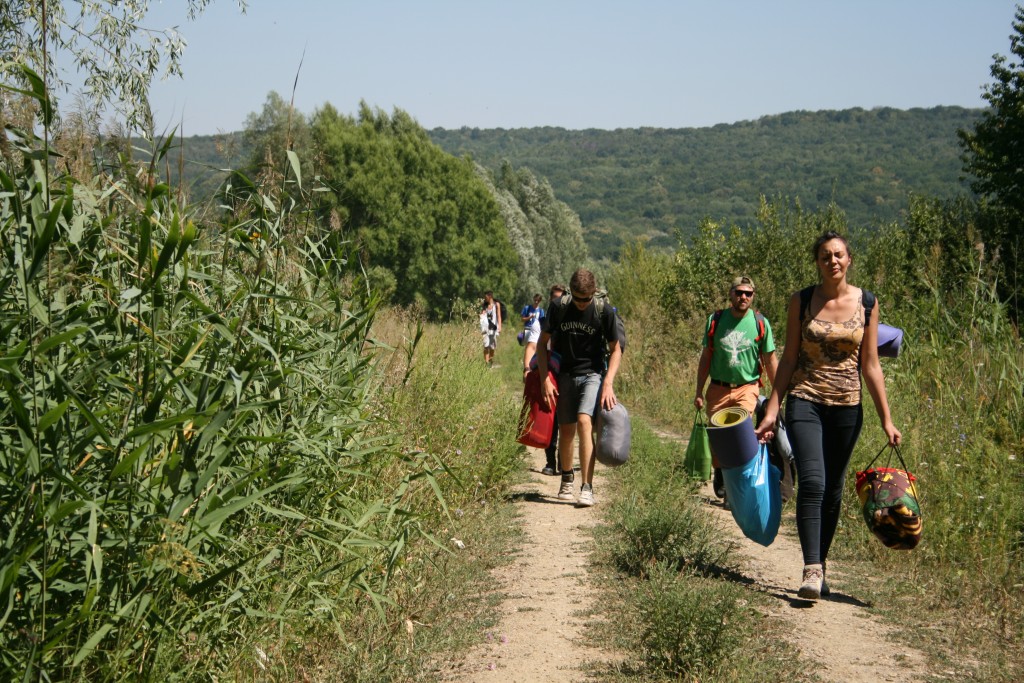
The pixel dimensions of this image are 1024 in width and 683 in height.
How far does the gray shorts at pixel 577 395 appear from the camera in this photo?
25.0ft

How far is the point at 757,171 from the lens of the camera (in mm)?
158125

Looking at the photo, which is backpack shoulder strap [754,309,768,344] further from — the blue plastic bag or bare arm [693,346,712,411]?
the blue plastic bag

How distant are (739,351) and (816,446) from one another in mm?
2352

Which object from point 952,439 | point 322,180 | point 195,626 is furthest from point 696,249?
point 195,626

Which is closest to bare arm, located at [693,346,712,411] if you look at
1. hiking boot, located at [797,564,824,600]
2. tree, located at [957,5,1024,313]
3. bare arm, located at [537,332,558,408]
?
bare arm, located at [537,332,558,408]

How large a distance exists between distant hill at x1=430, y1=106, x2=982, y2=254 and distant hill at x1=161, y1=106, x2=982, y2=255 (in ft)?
0.62

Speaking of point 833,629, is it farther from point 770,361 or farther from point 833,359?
point 770,361

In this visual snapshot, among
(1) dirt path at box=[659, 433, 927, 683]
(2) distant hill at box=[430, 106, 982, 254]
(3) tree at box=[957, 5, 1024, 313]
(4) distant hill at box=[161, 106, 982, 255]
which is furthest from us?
(2) distant hill at box=[430, 106, 982, 254]

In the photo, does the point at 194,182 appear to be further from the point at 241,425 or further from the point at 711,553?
the point at 711,553

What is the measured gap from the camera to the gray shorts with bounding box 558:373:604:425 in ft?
25.0

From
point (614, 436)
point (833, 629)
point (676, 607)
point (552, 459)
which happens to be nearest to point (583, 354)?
point (614, 436)

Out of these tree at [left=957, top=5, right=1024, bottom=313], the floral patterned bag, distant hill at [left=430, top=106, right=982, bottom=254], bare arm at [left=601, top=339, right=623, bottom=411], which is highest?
distant hill at [left=430, top=106, right=982, bottom=254]

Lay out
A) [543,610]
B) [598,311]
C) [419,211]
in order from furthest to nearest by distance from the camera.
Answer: [419,211]
[598,311]
[543,610]

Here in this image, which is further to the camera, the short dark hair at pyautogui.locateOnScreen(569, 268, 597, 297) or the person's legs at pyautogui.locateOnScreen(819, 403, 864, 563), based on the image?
the short dark hair at pyautogui.locateOnScreen(569, 268, 597, 297)
